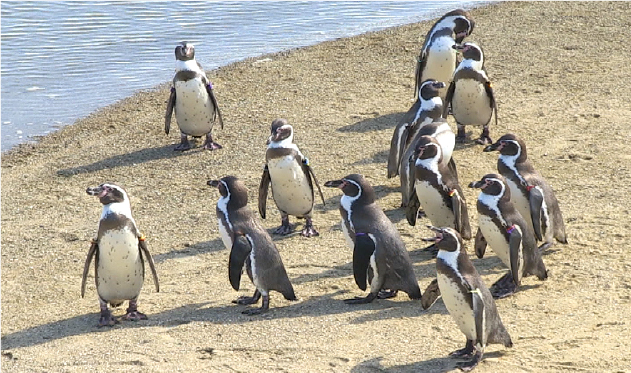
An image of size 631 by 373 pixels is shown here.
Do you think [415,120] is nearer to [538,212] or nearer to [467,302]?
[538,212]

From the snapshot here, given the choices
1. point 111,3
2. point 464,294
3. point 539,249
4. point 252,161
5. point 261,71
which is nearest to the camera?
point 464,294

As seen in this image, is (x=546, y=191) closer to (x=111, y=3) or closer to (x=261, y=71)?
(x=261, y=71)

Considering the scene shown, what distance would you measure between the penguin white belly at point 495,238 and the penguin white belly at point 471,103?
11.2 feet

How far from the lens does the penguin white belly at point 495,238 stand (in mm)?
7344

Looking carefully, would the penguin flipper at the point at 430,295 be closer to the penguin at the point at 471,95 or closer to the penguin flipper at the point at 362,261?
the penguin flipper at the point at 362,261

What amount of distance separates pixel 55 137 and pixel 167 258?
4185mm

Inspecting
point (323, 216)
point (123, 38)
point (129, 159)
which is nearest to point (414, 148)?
point (323, 216)

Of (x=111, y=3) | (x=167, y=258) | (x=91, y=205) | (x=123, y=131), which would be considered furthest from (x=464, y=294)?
(x=111, y=3)

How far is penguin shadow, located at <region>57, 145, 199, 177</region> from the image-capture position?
10.5 meters

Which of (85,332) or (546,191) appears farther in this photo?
(546,191)

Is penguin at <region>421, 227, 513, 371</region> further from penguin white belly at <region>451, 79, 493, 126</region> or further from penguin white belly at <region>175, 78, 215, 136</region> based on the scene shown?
penguin white belly at <region>175, 78, 215, 136</region>

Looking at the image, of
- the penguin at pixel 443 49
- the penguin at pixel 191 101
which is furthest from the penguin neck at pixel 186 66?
the penguin at pixel 443 49

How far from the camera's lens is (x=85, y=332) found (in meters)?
6.97

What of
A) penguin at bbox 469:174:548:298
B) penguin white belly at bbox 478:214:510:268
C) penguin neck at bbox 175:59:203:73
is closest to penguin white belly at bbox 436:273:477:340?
penguin at bbox 469:174:548:298
